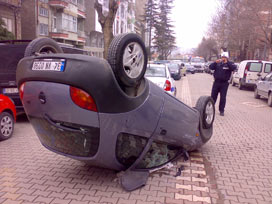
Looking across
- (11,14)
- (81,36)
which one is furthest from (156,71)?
(81,36)

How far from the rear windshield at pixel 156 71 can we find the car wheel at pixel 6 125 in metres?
5.41

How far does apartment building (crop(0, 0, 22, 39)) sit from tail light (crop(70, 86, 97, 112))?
82.5ft

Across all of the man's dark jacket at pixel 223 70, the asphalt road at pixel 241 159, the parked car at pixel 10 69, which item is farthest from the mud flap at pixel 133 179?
the man's dark jacket at pixel 223 70

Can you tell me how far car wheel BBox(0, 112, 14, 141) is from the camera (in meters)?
5.95

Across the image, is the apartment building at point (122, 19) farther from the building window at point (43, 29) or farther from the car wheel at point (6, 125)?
the car wheel at point (6, 125)

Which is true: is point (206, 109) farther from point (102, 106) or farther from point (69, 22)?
point (69, 22)

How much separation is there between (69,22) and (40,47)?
37.1 meters

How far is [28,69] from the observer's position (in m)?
3.22

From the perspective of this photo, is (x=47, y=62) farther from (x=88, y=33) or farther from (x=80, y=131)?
(x=88, y=33)

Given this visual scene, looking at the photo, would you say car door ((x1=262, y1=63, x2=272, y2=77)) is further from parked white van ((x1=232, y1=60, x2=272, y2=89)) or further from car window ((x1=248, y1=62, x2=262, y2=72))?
car window ((x1=248, y1=62, x2=262, y2=72))

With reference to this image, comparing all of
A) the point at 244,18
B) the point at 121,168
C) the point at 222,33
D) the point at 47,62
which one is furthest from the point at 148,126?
the point at 222,33

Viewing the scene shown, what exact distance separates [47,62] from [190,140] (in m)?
2.68

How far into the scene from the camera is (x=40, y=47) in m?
3.68

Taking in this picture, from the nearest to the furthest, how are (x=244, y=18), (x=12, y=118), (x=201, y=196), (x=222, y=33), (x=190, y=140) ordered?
(x=201, y=196), (x=190, y=140), (x=12, y=118), (x=244, y=18), (x=222, y=33)
